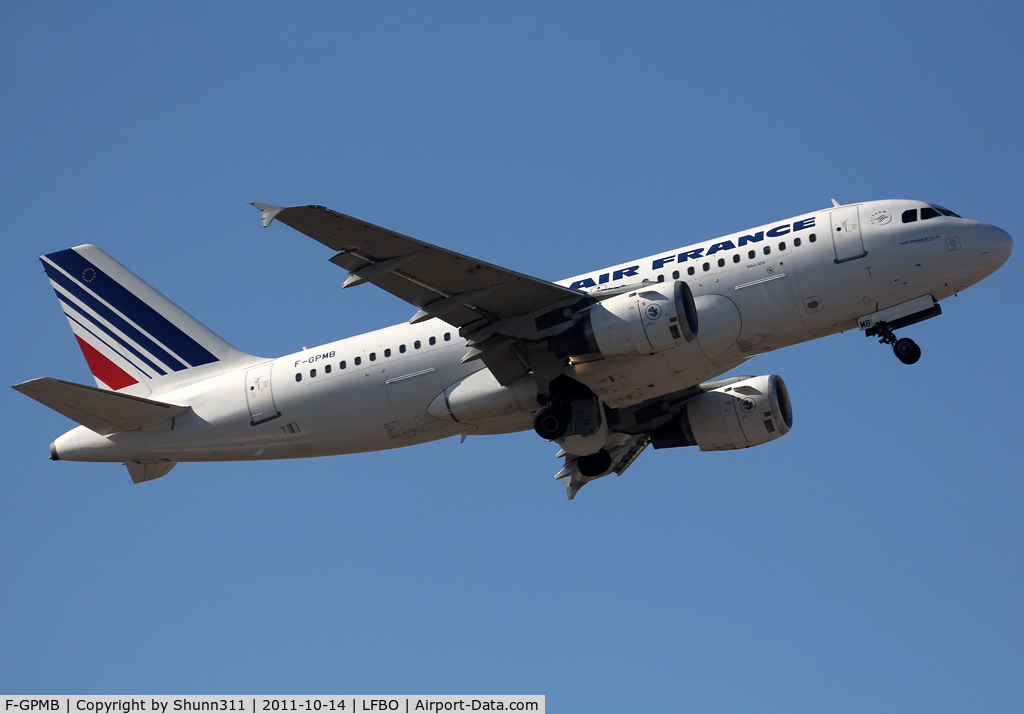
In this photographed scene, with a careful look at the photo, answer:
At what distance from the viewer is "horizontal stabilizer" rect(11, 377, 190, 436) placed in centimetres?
2909

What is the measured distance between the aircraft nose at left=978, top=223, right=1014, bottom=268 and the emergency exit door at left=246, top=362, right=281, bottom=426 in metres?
18.7

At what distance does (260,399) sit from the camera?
102ft

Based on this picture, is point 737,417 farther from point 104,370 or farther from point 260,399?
point 104,370

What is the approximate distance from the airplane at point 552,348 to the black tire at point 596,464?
146cm

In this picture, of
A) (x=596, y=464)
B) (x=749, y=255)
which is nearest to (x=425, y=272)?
(x=749, y=255)

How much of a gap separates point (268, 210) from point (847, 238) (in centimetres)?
1415

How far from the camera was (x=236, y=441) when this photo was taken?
31.3m

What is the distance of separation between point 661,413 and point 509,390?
6308 millimetres

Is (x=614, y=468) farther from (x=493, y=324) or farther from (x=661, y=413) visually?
(x=493, y=324)

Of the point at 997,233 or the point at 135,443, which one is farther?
the point at 135,443

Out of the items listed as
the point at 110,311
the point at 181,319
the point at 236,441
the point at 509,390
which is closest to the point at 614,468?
the point at 509,390

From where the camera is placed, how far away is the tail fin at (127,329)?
111 ft

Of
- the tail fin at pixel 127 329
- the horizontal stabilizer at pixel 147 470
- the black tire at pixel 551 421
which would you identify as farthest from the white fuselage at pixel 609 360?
the tail fin at pixel 127 329

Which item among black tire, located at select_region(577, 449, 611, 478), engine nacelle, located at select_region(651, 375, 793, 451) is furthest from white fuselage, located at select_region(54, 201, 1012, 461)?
black tire, located at select_region(577, 449, 611, 478)
